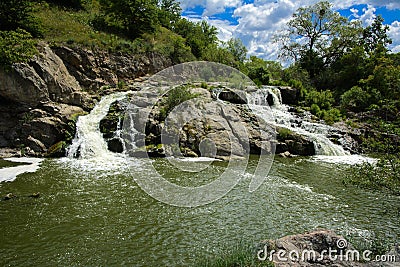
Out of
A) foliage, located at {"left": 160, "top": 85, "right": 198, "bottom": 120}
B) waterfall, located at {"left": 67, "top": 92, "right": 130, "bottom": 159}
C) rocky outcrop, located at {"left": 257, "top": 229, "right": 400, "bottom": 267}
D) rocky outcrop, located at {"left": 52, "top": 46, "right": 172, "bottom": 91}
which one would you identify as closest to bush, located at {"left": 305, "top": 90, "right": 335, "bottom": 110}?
foliage, located at {"left": 160, "top": 85, "right": 198, "bottom": 120}

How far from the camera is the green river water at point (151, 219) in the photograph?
6449mm

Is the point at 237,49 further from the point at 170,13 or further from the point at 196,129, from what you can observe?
the point at 196,129

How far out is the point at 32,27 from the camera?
20406 mm

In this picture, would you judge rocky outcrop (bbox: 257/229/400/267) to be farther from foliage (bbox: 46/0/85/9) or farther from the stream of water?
foliage (bbox: 46/0/85/9)

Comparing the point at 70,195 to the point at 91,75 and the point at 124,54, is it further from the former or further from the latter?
the point at 124,54

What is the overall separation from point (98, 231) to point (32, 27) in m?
18.9

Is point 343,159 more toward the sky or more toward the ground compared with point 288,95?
more toward the ground

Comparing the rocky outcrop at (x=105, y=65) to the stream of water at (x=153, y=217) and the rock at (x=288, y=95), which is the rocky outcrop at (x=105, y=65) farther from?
the rock at (x=288, y=95)

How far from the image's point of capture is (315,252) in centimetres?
494

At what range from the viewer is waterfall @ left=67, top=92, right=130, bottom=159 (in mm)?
15781

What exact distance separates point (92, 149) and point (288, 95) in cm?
1933

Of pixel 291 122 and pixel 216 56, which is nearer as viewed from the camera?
pixel 291 122

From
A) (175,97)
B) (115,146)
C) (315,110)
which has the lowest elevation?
(115,146)

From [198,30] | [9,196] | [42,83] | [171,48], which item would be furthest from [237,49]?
[9,196]
